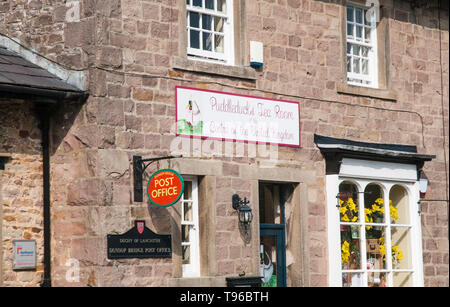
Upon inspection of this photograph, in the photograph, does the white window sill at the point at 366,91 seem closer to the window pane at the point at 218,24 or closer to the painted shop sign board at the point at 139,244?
the window pane at the point at 218,24

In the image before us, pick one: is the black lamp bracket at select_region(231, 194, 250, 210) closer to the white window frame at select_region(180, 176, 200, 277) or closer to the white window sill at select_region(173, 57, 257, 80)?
the white window frame at select_region(180, 176, 200, 277)

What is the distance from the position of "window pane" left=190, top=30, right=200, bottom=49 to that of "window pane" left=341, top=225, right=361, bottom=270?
3778 mm

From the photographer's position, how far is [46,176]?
12.3m

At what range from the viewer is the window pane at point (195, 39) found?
13.3m

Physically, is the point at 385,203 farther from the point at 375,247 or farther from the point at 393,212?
the point at 375,247

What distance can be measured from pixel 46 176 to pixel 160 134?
161 cm

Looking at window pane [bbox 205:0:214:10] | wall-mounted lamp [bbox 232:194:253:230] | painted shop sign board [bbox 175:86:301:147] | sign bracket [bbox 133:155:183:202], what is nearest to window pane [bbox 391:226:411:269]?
painted shop sign board [bbox 175:86:301:147]

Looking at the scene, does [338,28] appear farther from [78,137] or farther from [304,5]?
[78,137]

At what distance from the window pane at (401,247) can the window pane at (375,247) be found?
1.09 ft

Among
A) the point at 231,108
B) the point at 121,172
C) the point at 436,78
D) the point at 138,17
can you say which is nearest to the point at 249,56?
the point at 231,108

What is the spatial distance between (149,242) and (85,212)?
935mm

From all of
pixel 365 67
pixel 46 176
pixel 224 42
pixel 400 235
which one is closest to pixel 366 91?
pixel 365 67

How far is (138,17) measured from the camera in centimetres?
1250

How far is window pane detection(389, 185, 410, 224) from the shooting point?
618 inches
